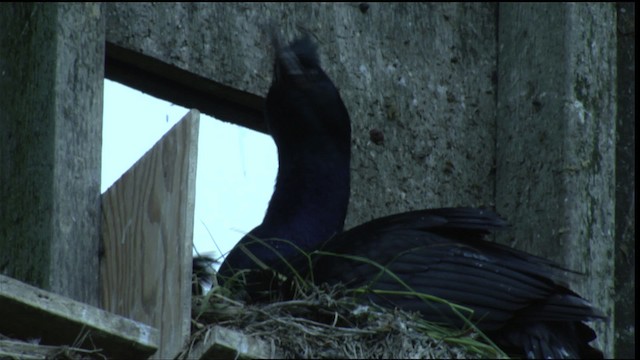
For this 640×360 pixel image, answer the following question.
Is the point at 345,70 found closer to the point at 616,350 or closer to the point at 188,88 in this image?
the point at 188,88

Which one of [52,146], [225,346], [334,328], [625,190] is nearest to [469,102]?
[625,190]

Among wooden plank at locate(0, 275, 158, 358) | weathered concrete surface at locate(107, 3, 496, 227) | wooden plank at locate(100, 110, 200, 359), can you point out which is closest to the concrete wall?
weathered concrete surface at locate(107, 3, 496, 227)

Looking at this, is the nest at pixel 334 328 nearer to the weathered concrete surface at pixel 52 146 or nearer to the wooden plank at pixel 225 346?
the wooden plank at pixel 225 346

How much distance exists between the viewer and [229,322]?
161 inches

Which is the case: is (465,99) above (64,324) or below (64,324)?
above

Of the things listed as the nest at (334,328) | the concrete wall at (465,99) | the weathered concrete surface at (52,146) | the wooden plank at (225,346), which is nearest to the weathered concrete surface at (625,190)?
the concrete wall at (465,99)

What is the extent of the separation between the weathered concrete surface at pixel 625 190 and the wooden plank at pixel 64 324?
2062 mm

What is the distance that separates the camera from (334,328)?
13.7 feet

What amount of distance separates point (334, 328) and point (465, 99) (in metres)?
1.69

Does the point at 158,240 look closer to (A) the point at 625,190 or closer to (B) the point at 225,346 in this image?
(B) the point at 225,346

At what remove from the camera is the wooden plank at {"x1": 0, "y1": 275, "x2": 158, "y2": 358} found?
382cm

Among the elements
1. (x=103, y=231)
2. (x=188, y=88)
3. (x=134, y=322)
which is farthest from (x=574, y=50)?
(x=134, y=322)

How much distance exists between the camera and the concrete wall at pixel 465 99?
532 centimetres

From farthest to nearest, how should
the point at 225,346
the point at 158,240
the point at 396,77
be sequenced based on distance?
the point at 396,77, the point at 158,240, the point at 225,346
